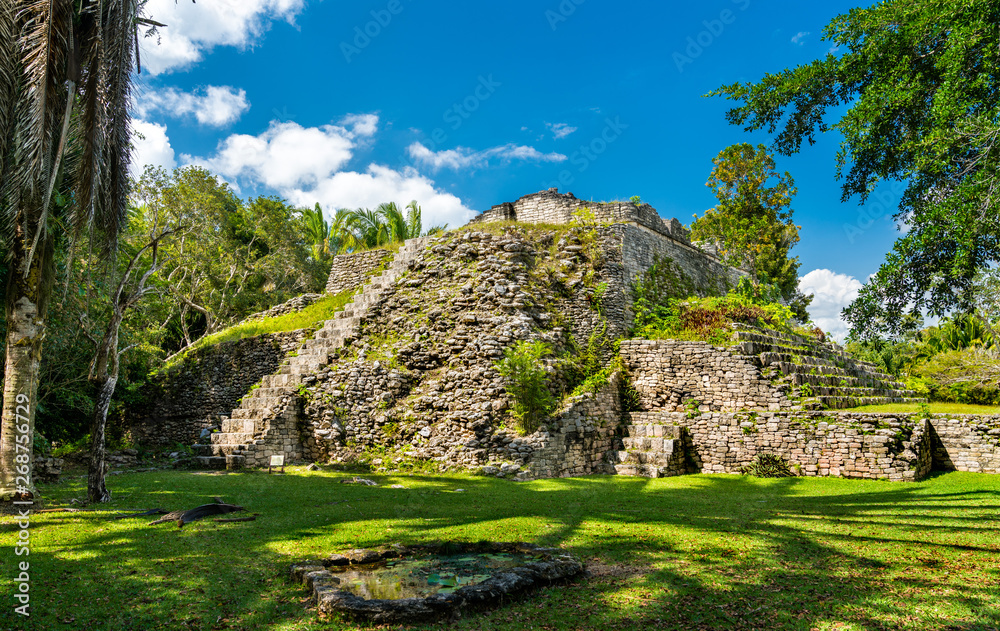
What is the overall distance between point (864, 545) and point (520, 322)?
319 inches

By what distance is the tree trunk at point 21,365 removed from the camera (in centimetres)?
629

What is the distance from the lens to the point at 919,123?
718 cm

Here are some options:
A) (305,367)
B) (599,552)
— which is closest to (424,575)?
(599,552)

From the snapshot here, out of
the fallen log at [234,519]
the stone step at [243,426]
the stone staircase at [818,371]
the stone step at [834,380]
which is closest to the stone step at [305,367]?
the stone step at [243,426]

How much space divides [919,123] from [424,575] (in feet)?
27.2

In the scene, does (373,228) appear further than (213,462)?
Yes

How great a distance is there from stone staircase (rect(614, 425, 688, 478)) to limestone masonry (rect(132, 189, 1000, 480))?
0.12ft

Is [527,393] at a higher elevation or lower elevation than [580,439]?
higher

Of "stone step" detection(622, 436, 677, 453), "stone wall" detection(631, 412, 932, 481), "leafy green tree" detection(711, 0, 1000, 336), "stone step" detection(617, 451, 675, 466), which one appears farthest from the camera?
"stone step" detection(622, 436, 677, 453)

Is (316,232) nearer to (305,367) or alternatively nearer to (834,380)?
(305,367)

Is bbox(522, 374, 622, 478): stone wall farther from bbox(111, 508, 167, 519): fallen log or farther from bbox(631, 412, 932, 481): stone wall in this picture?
bbox(111, 508, 167, 519): fallen log

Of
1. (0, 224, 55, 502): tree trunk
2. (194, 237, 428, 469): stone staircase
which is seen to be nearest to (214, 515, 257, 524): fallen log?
(0, 224, 55, 502): tree trunk

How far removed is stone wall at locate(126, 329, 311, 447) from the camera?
16734 mm

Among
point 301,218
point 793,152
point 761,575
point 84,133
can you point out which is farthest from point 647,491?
point 301,218
